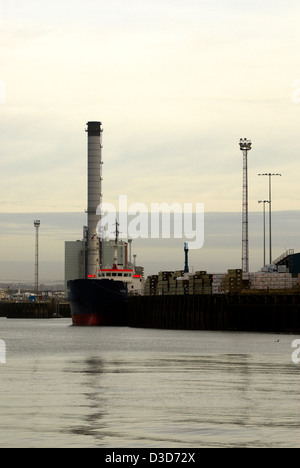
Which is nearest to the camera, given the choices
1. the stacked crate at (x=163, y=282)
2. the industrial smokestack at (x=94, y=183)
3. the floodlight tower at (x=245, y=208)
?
the floodlight tower at (x=245, y=208)

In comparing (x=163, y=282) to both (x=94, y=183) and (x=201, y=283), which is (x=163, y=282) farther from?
(x=94, y=183)

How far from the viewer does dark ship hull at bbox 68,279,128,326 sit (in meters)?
148

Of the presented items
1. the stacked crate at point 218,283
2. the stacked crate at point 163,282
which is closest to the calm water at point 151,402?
the stacked crate at point 218,283

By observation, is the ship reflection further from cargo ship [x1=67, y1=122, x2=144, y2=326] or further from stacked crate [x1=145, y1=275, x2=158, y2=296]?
stacked crate [x1=145, y1=275, x2=158, y2=296]

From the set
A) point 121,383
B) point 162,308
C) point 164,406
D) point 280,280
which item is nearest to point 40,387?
point 121,383

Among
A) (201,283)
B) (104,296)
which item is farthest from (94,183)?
(104,296)

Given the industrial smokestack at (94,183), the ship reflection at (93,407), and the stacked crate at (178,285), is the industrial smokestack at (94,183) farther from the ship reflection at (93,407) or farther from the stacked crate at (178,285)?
the ship reflection at (93,407)

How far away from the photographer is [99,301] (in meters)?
149

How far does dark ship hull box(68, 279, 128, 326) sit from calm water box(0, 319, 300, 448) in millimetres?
80880

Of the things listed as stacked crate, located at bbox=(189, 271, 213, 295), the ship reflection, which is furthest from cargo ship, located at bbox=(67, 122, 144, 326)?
the ship reflection

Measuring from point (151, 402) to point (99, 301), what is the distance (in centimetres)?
11200

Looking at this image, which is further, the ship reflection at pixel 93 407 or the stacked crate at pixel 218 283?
the stacked crate at pixel 218 283

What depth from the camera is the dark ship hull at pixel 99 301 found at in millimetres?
148250

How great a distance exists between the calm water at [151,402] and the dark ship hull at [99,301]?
80.9 m
